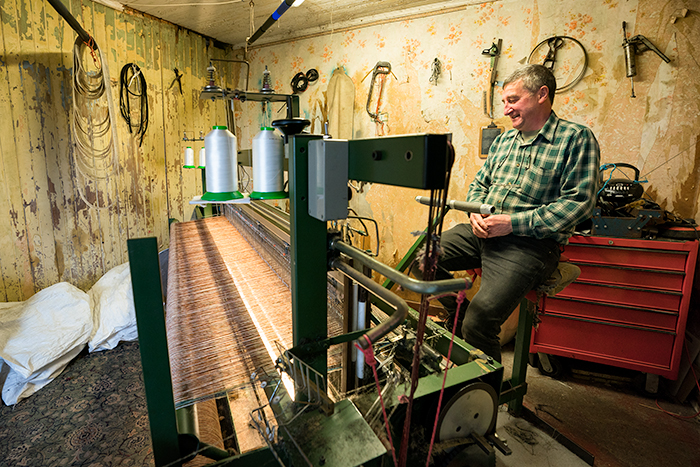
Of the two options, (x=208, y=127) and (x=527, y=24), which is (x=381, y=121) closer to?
(x=527, y=24)

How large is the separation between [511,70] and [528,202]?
1877 millimetres

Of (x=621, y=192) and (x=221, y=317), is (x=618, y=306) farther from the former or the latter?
(x=221, y=317)

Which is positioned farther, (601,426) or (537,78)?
(601,426)

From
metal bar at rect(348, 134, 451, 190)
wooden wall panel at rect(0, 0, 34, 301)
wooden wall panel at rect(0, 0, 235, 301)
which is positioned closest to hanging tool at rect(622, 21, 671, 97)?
metal bar at rect(348, 134, 451, 190)

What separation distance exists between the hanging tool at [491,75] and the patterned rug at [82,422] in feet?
11.3

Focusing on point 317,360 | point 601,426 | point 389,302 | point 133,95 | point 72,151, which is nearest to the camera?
point 389,302

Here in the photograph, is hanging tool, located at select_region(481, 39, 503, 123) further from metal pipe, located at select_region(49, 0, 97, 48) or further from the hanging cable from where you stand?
the hanging cable

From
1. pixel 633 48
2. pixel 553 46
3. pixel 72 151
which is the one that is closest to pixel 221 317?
pixel 72 151

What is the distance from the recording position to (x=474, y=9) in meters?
3.14

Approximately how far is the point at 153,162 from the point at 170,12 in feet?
5.14

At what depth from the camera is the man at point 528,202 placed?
1586 millimetres

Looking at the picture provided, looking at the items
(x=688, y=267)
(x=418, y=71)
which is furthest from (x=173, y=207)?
(x=688, y=267)

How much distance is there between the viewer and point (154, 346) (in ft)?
2.79

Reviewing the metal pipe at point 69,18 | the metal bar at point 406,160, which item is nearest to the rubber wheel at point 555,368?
the metal bar at point 406,160
